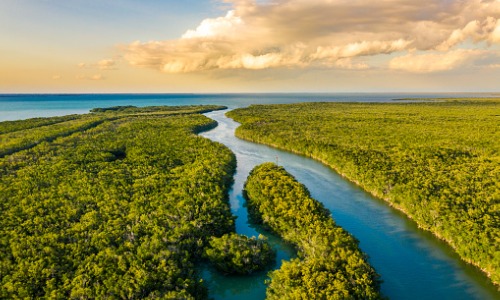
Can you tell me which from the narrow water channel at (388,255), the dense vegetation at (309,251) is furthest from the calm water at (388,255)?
the dense vegetation at (309,251)

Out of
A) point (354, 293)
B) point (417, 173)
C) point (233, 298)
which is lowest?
point (233, 298)

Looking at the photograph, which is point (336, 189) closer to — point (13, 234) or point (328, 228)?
point (328, 228)

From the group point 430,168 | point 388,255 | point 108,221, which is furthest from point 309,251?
point 430,168

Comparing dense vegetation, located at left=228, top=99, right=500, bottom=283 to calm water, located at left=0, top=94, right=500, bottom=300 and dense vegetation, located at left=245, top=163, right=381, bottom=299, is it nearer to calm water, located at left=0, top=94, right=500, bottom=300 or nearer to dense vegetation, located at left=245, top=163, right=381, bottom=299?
calm water, located at left=0, top=94, right=500, bottom=300

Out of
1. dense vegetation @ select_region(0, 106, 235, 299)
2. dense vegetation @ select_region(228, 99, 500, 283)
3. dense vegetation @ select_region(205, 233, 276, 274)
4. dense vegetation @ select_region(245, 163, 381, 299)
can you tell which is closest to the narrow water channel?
dense vegetation @ select_region(205, 233, 276, 274)

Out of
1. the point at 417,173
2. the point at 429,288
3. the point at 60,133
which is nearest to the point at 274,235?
the point at 429,288

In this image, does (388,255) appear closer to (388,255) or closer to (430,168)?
(388,255)
